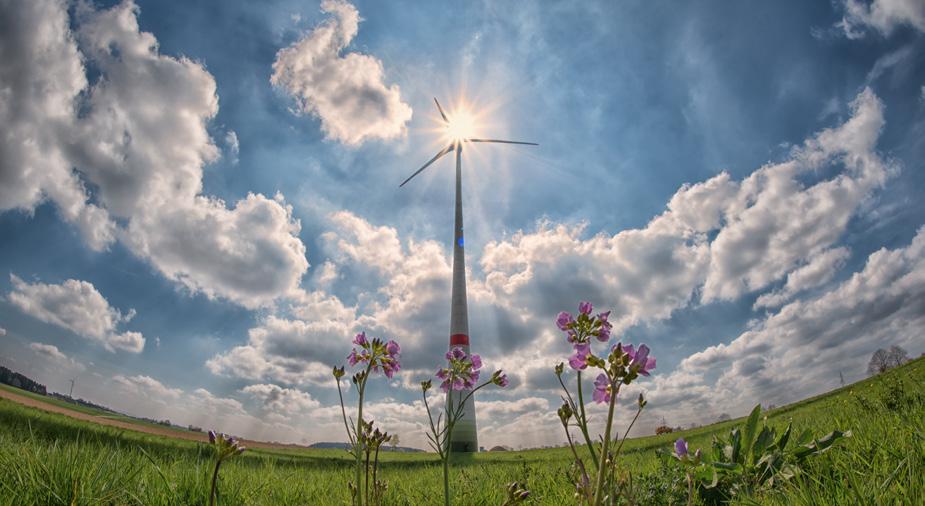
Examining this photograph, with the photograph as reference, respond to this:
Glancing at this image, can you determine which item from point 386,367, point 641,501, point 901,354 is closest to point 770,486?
point 641,501

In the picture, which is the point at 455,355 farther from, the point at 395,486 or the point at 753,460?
the point at 753,460

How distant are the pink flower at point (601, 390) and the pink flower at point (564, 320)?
0.43 metres

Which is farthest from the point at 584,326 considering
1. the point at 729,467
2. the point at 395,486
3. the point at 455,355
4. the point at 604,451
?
the point at 395,486

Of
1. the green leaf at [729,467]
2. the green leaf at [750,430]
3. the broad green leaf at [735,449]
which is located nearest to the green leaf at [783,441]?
the green leaf at [750,430]

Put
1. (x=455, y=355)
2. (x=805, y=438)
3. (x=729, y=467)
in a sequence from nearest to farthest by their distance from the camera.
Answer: (x=455, y=355)
(x=729, y=467)
(x=805, y=438)

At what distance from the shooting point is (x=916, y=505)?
2.64 metres

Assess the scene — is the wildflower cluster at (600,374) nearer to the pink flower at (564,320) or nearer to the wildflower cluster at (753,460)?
the pink flower at (564,320)

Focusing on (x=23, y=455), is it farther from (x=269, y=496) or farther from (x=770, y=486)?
(x=770, y=486)

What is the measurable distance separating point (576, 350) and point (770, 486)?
9.83 feet

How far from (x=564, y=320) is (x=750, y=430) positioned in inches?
139

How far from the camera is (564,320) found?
293cm

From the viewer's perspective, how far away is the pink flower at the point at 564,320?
9.55ft

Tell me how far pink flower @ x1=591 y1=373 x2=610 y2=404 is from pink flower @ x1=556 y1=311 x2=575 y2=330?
43 cm

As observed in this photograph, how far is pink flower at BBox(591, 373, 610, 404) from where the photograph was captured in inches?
101
